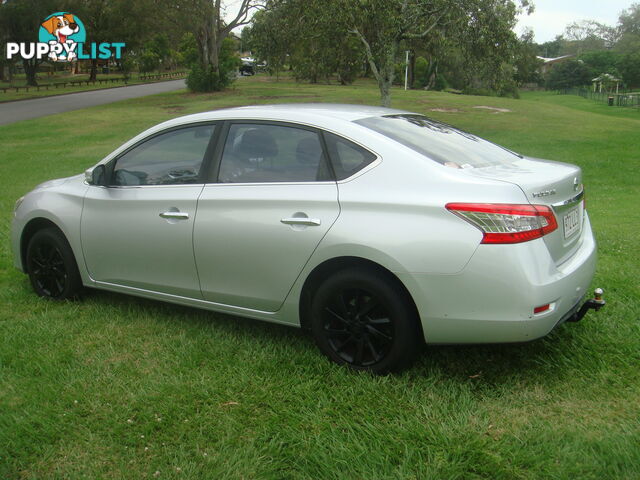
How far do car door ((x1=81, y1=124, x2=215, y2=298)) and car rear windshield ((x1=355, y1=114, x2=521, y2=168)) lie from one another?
48.8 inches

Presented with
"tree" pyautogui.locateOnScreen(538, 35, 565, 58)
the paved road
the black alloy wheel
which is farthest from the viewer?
"tree" pyautogui.locateOnScreen(538, 35, 565, 58)

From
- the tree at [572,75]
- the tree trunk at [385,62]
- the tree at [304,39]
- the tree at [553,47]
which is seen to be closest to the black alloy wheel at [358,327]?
the tree at [304,39]

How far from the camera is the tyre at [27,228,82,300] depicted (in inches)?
201

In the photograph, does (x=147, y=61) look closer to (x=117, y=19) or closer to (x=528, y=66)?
(x=117, y=19)

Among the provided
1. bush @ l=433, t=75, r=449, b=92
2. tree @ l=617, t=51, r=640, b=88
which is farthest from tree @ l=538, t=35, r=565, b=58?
bush @ l=433, t=75, r=449, b=92

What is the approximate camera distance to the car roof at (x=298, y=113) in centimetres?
411

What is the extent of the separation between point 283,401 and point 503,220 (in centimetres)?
154

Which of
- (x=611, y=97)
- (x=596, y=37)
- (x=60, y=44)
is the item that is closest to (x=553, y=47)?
(x=596, y=37)

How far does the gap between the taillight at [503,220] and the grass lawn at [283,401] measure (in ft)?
2.96

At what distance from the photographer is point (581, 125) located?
2759cm

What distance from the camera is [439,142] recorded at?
407 centimetres

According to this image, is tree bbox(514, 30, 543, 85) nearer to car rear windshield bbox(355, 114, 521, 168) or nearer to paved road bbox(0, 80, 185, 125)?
paved road bbox(0, 80, 185, 125)

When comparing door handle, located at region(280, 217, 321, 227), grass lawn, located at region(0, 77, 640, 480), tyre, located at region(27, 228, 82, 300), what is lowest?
grass lawn, located at region(0, 77, 640, 480)

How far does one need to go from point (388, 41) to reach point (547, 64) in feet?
381
